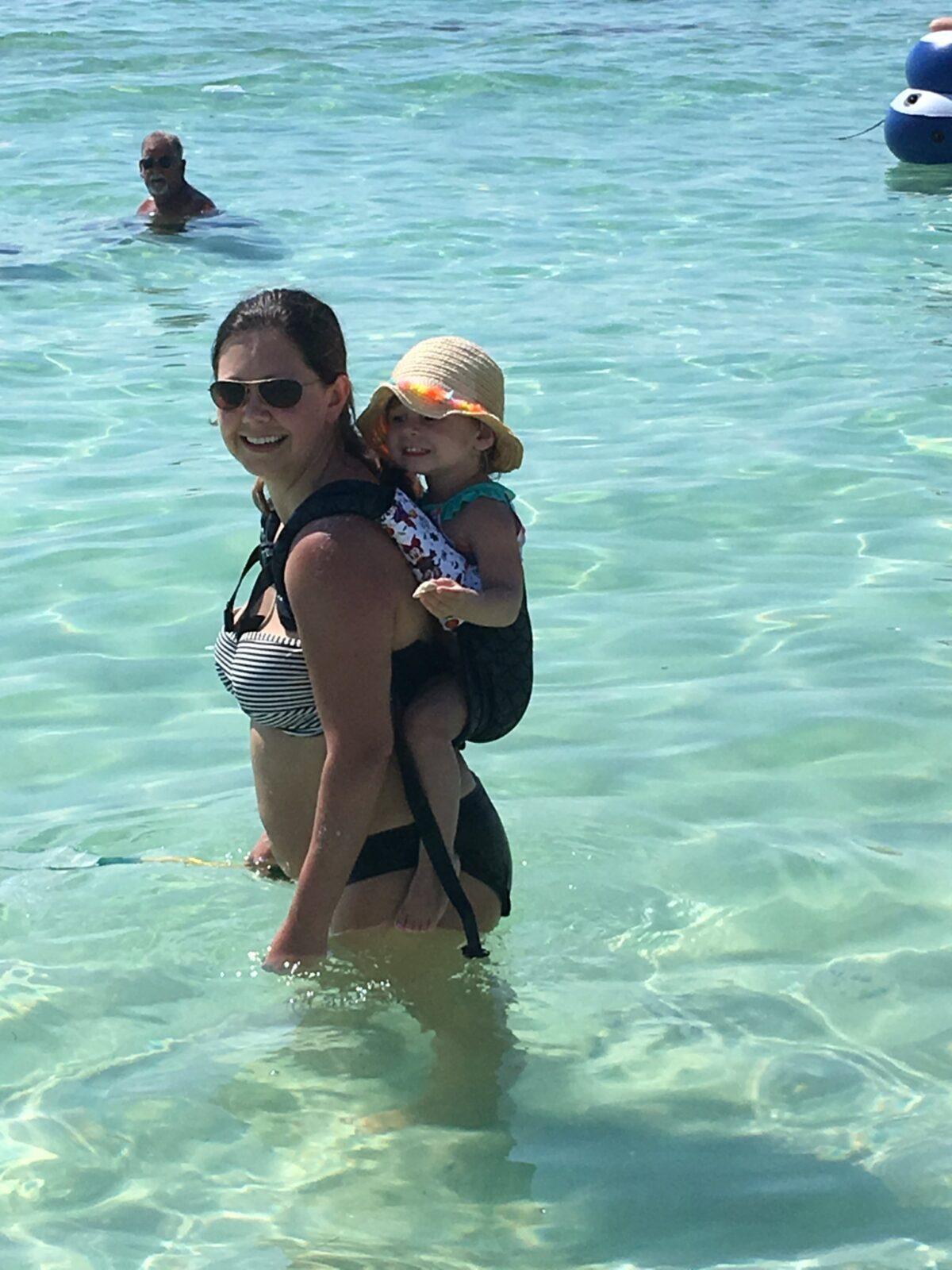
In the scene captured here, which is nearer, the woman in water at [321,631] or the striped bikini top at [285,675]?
the woman in water at [321,631]

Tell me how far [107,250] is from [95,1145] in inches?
391

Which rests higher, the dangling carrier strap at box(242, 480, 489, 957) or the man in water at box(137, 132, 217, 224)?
the dangling carrier strap at box(242, 480, 489, 957)

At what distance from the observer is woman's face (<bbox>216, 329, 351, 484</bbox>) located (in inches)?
129

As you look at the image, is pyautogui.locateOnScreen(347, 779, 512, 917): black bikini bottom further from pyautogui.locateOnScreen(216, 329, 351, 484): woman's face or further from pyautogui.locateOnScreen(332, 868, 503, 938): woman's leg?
pyautogui.locateOnScreen(216, 329, 351, 484): woman's face

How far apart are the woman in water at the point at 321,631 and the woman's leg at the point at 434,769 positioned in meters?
0.04

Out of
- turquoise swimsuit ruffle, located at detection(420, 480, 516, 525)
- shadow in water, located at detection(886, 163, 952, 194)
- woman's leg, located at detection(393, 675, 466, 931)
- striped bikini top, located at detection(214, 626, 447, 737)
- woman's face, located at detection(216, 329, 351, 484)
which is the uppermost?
woman's face, located at detection(216, 329, 351, 484)

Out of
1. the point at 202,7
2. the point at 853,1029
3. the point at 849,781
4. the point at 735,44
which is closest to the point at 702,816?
the point at 849,781

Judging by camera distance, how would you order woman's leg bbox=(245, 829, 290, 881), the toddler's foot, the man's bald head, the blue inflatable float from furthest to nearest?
the blue inflatable float < the man's bald head < woman's leg bbox=(245, 829, 290, 881) < the toddler's foot

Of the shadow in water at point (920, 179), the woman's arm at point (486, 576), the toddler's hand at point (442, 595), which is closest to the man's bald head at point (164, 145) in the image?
the shadow in water at point (920, 179)

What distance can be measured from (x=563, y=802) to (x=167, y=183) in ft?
29.9

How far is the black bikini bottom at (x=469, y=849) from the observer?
11.7 feet

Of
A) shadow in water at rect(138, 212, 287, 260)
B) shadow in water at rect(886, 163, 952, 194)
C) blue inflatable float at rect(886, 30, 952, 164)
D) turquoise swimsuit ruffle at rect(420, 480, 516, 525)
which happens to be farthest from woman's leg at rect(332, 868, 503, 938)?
blue inflatable float at rect(886, 30, 952, 164)

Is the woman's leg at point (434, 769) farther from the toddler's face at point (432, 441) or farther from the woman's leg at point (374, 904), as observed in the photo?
the toddler's face at point (432, 441)

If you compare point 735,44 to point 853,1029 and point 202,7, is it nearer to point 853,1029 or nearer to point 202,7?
point 202,7
